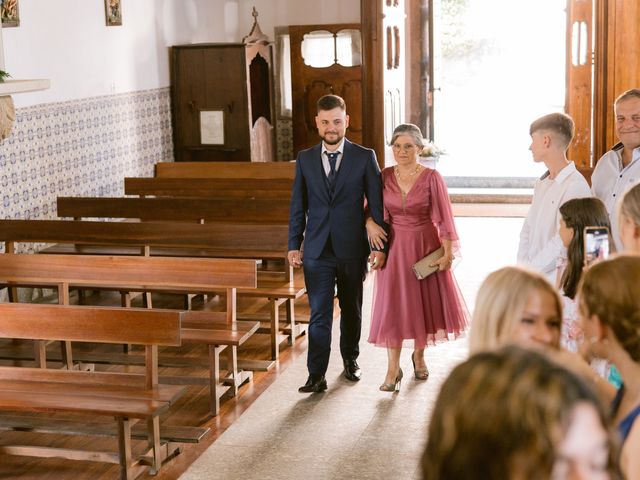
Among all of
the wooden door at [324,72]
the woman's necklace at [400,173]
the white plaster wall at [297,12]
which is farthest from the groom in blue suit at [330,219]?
the white plaster wall at [297,12]

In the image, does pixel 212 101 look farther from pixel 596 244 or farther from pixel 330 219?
pixel 596 244

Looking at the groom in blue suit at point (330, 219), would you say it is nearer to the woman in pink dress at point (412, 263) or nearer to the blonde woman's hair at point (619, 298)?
the woman in pink dress at point (412, 263)

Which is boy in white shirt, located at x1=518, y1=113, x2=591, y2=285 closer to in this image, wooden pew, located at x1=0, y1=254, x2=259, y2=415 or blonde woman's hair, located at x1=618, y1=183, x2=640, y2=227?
blonde woman's hair, located at x1=618, y1=183, x2=640, y2=227

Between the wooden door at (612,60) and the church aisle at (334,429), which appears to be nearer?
the church aisle at (334,429)

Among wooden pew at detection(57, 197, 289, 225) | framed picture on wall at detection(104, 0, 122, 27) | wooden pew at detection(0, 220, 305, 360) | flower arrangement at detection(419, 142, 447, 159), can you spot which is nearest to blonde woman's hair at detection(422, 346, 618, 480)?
wooden pew at detection(0, 220, 305, 360)

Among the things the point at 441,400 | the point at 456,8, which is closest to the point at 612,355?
the point at 441,400

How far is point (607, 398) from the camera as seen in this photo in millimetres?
2477

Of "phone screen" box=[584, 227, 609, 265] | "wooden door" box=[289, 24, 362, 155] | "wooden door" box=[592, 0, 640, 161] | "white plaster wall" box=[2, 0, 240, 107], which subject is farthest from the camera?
"wooden door" box=[289, 24, 362, 155]

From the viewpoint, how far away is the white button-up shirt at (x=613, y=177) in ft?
16.9

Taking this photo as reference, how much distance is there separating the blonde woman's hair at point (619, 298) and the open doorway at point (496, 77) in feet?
44.6

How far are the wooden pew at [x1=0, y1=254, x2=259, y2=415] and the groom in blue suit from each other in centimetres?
39

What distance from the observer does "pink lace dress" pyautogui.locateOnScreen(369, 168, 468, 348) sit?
5762mm

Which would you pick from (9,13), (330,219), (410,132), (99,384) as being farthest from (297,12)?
(99,384)

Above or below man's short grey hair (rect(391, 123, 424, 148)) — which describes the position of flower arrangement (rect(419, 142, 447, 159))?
below
